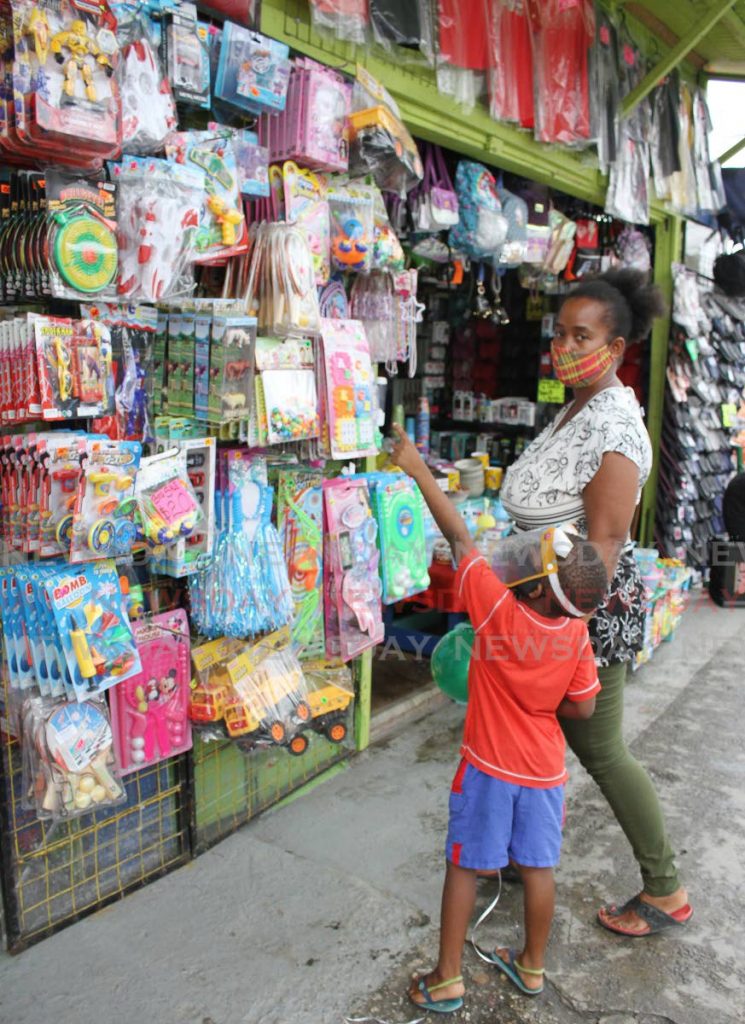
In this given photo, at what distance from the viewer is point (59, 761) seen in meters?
1.91

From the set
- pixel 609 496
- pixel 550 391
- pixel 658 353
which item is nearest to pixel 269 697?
pixel 609 496

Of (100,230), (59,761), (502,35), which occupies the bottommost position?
(59,761)

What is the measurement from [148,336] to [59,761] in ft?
3.41

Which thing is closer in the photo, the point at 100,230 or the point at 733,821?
the point at 100,230

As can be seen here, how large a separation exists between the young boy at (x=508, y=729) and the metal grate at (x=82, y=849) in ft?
2.91

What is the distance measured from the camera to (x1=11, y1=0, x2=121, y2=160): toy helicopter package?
1.67 m

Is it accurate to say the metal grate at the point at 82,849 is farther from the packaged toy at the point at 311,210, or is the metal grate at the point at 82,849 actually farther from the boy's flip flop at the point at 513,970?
the packaged toy at the point at 311,210

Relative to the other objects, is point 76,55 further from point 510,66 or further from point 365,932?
point 510,66

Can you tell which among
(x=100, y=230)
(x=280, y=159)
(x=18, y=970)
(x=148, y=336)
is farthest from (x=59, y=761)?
(x=280, y=159)

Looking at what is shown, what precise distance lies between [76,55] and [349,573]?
1600mm

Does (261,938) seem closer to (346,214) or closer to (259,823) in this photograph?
(259,823)

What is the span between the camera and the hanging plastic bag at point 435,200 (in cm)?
A: 344

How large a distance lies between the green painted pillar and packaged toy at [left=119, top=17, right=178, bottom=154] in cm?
418

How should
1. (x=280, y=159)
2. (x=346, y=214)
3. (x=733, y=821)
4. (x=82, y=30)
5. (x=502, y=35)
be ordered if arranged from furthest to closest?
(x=502, y=35) < (x=733, y=821) < (x=346, y=214) < (x=280, y=159) < (x=82, y=30)
